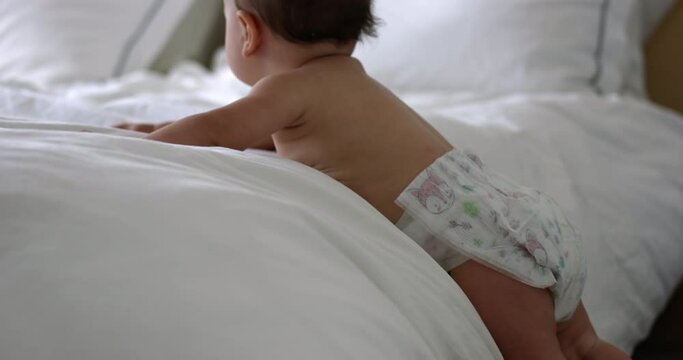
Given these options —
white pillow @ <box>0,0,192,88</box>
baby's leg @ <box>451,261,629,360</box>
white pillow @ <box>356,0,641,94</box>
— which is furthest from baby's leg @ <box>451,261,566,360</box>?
white pillow @ <box>0,0,192,88</box>

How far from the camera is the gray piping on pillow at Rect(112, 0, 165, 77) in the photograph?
6.53 ft

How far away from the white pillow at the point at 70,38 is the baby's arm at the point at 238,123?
1.03 m

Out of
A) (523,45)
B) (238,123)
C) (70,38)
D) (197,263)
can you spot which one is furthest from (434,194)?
(70,38)

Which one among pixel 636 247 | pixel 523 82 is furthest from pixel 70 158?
pixel 523 82

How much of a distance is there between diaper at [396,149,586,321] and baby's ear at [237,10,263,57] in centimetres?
25

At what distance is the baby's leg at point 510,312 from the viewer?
84 centimetres

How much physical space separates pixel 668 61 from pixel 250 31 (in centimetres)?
138

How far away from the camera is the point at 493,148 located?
48.7 inches

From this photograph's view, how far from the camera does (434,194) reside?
871 millimetres

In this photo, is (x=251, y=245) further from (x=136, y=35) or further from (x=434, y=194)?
(x=136, y=35)

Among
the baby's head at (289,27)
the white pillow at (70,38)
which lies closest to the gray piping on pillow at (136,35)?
the white pillow at (70,38)

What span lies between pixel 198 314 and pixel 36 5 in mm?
1539

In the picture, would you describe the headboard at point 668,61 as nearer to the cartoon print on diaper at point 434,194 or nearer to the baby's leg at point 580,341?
the baby's leg at point 580,341

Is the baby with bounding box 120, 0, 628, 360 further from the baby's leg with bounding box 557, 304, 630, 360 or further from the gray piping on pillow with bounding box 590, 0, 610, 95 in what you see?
the gray piping on pillow with bounding box 590, 0, 610, 95
